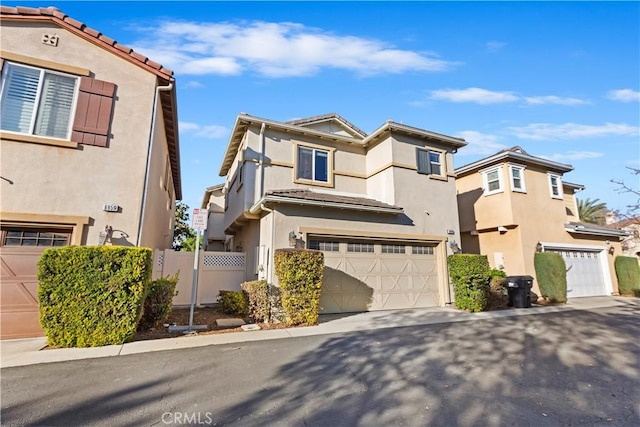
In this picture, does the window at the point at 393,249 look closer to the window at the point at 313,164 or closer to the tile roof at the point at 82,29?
the window at the point at 313,164

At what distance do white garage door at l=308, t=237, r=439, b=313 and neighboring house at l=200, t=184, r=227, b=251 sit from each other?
458 inches

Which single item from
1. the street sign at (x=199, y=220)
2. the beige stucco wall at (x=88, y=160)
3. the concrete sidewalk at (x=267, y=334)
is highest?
the beige stucco wall at (x=88, y=160)

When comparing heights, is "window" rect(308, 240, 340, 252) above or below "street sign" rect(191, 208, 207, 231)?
below

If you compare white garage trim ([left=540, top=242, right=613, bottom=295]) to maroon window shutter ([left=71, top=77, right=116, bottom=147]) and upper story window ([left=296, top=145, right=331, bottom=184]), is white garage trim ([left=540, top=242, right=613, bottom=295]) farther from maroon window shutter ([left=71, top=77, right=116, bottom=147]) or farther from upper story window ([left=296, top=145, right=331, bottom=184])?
maroon window shutter ([left=71, top=77, right=116, bottom=147])

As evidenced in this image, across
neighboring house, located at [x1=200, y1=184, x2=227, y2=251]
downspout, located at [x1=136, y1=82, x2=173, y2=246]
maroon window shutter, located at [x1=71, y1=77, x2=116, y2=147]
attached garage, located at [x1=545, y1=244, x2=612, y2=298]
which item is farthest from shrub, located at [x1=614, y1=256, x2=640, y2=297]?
maroon window shutter, located at [x1=71, y1=77, x2=116, y2=147]

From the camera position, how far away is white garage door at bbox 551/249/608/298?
14.4m

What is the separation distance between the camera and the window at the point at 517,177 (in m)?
13.9

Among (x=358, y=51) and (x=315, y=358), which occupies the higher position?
(x=358, y=51)

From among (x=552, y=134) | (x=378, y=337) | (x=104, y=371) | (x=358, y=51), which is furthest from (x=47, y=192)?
(x=552, y=134)

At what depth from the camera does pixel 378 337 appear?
6.76 metres

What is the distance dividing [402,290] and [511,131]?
10090 millimetres

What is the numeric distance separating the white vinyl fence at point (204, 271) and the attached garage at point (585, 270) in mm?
14131

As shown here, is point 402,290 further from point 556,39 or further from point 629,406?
point 556,39

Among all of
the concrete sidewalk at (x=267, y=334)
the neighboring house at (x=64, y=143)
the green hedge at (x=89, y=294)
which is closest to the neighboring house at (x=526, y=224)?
the concrete sidewalk at (x=267, y=334)
